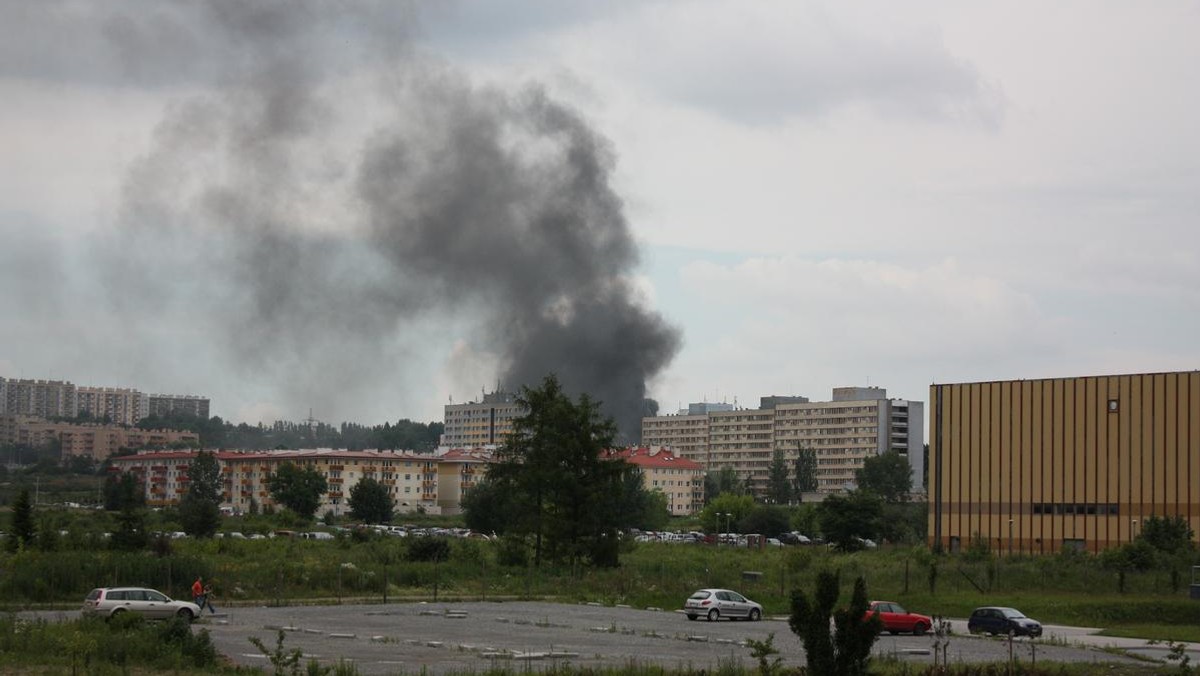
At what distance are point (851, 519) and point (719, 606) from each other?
45.0 meters

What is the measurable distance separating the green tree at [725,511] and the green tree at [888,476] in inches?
1905

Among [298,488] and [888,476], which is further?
[888,476]

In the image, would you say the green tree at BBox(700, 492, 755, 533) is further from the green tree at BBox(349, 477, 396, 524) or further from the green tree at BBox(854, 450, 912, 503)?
the green tree at BBox(854, 450, 912, 503)

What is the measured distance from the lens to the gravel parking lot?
30141mm

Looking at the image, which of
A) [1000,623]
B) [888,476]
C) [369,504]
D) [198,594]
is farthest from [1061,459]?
[888,476]

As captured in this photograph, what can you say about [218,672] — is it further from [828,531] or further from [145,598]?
[828,531]

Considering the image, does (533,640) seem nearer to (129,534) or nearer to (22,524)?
(129,534)

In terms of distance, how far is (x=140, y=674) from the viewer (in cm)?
2664

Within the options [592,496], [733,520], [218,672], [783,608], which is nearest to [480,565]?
[592,496]

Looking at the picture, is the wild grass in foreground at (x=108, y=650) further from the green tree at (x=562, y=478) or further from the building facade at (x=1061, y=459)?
the building facade at (x=1061, y=459)

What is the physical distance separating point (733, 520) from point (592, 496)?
67144 millimetres

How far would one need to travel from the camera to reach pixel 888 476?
600 feet

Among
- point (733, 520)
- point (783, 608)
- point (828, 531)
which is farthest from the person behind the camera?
point (733, 520)

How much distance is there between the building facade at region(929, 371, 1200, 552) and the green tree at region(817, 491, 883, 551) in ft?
21.2
